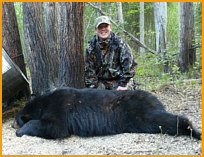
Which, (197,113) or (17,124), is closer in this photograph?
(17,124)

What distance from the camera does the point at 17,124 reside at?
13.5 feet

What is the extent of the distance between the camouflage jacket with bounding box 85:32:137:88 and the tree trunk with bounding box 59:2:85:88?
1.29 ft

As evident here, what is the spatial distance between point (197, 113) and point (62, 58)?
3111 millimetres

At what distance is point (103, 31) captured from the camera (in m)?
5.17

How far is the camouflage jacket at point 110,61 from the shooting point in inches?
206

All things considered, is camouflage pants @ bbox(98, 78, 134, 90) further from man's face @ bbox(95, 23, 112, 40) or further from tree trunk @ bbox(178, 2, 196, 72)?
tree trunk @ bbox(178, 2, 196, 72)

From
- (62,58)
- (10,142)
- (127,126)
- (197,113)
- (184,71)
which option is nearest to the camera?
(10,142)

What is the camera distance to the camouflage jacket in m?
5.23

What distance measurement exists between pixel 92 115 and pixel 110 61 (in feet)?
6.12

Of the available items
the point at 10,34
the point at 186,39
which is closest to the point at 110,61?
the point at 10,34

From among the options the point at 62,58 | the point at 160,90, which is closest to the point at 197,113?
the point at 160,90

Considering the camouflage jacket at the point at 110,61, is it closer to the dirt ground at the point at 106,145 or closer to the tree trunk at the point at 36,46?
the tree trunk at the point at 36,46

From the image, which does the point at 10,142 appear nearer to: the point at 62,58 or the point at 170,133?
the point at 62,58

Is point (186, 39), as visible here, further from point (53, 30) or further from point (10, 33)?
point (10, 33)
